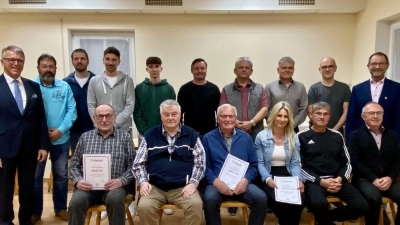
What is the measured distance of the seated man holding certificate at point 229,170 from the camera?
2.47 metres

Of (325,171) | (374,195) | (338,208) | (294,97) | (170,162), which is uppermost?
(294,97)

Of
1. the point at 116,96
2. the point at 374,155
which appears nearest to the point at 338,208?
the point at 374,155

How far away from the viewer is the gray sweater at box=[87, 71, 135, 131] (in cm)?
296

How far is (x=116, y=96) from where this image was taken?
3.00m

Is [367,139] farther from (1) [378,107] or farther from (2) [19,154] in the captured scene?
(2) [19,154]

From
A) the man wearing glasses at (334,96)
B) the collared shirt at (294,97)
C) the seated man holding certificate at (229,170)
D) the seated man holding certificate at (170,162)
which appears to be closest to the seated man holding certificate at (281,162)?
the seated man holding certificate at (229,170)

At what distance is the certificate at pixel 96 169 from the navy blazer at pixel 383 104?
2.27m

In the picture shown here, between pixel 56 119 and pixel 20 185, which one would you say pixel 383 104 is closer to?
pixel 56 119

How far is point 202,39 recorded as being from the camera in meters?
4.59

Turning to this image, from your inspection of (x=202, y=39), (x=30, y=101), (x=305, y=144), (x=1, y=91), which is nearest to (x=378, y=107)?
(x=305, y=144)

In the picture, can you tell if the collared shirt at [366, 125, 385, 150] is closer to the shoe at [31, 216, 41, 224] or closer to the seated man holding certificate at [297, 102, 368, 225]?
the seated man holding certificate at [297, 102, 368, 225]

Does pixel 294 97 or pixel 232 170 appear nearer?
pixel 232 170

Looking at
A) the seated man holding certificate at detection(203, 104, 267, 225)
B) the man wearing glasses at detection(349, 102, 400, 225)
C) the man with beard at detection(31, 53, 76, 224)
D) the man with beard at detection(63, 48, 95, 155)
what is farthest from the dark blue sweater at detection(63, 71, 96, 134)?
the man wearing glasses at detection(349, 102, 400, 225)

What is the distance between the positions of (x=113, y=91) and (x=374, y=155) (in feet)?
7.99
